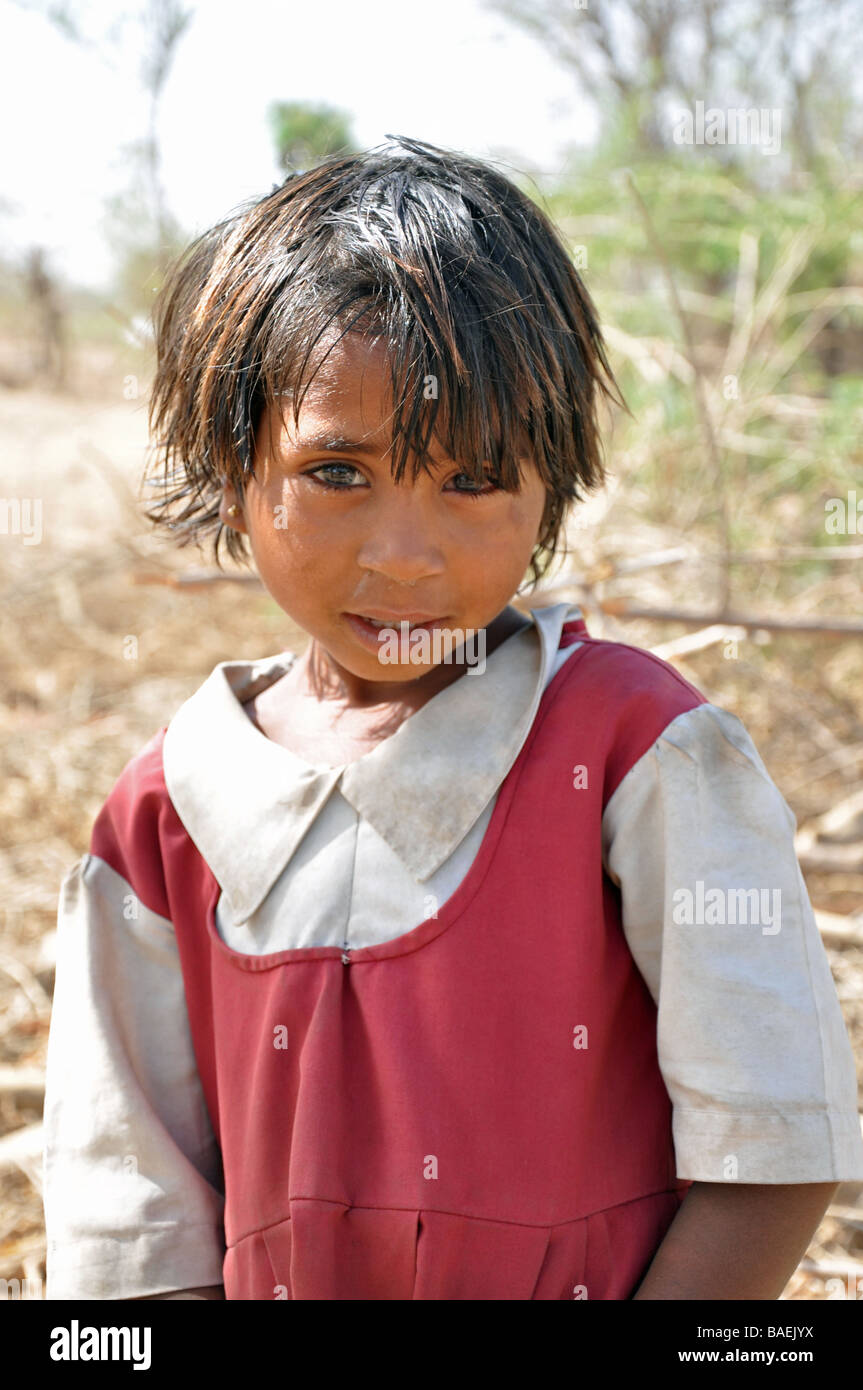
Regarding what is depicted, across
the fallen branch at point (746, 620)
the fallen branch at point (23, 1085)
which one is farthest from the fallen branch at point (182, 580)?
the fallen branch at point (23, 1085)

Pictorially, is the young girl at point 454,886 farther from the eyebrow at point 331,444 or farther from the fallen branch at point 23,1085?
the fallen branch at point 23,1085

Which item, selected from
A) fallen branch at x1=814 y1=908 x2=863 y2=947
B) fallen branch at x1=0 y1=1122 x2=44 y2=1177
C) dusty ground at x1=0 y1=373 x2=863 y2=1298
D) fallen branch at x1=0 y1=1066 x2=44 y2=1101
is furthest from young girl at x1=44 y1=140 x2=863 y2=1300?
fallen branch at x1=814 y1=908 x2=863 y2=947

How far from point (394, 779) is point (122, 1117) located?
1.37ft

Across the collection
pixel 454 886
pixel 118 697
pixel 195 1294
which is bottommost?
pixel 195 1294

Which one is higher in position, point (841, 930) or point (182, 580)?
point (182, 580)

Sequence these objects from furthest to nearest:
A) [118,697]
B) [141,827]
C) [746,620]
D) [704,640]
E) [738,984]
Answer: [118,697] → [704,640] → [746,620] → [141,827] → [738,984]

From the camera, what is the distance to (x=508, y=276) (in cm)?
101

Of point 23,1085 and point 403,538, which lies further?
point 23,1085

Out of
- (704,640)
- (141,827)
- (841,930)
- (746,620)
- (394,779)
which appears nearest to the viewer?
(394,779)

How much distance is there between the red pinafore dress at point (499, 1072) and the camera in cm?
98

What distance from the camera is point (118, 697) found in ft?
13.1

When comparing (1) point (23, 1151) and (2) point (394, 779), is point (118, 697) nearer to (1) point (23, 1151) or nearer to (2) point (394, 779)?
(1) point (23, 1151)

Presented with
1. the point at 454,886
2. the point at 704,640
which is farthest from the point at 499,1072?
the point at 704,640
